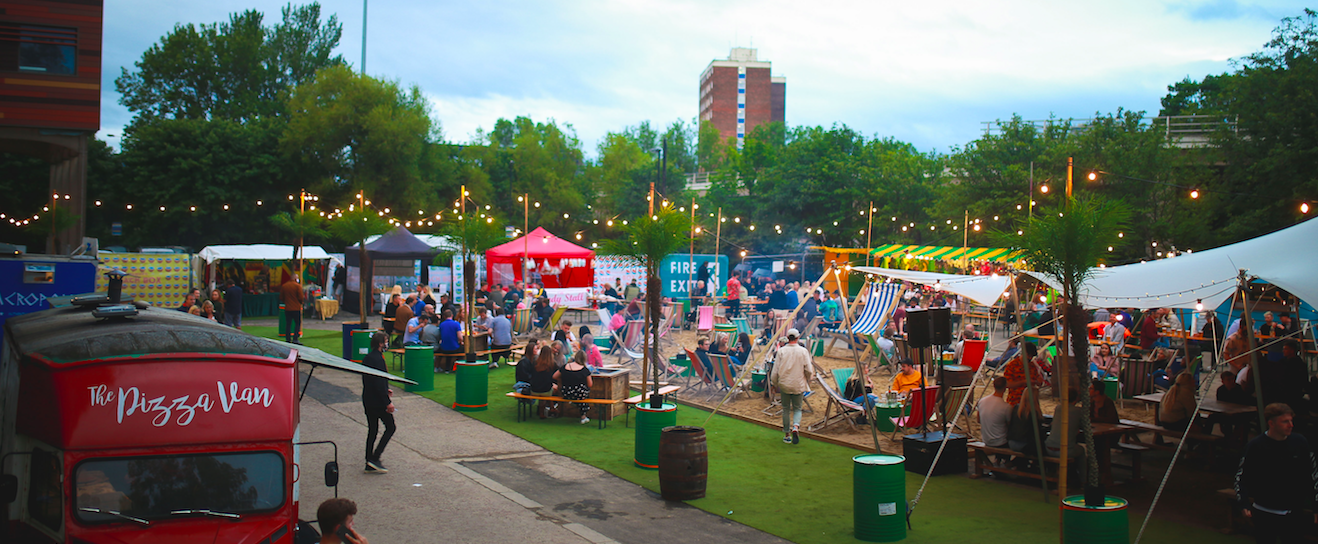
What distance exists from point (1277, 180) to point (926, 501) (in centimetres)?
2329

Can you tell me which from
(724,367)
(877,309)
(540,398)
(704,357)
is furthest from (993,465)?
(877,309)

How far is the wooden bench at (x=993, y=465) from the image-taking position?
8.12m

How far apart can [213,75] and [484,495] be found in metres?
45.1

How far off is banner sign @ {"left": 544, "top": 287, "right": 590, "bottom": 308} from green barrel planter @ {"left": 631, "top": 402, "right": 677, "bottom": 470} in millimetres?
14991

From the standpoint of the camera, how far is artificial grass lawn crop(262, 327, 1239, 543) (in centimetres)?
681

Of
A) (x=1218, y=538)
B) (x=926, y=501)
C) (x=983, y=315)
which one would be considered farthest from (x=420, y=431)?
(x=983, y=315)

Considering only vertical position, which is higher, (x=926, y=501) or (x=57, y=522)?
(x=57, y=522)

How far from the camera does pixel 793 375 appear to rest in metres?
9.81

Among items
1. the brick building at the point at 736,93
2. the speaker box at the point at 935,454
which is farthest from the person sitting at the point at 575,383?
the brick building at the point at 736,93

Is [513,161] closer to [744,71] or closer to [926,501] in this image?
[926,501]

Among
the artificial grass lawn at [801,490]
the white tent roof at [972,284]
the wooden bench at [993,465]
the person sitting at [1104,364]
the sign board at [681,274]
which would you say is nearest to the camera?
the artificial grass lawn at [801,490]

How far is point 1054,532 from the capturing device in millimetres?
6746

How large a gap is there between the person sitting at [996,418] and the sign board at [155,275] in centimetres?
2108

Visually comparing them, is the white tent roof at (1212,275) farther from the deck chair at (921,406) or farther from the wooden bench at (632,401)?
the wooden bench at (632,401)
